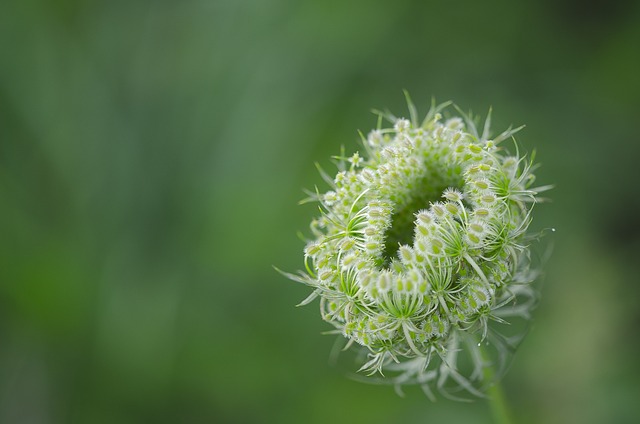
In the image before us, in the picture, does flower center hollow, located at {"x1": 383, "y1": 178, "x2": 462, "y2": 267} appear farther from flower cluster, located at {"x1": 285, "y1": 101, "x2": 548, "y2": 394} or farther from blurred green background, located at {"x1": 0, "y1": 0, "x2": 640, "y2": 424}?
blurred green background, located at {"x1": 0, "y1": 0, "x2": 640, "y2": 424}

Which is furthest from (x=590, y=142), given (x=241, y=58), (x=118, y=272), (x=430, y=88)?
(x=118, y=272)

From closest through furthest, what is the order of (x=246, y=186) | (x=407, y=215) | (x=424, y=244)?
(x=424, y=244) < (x=407, y=215) < (x=246, y=186)

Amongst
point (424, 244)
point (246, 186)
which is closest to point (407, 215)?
point (424, 244)

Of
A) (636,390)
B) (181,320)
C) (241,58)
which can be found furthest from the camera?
(241,58)

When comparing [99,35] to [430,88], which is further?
[99,35]

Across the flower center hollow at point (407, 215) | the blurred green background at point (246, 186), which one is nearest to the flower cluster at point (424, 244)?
the flower center hollow at point (407, 215)

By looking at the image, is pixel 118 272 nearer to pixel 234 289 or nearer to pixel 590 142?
pixel 234 289

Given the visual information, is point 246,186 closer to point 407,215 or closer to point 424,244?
point 407,215
